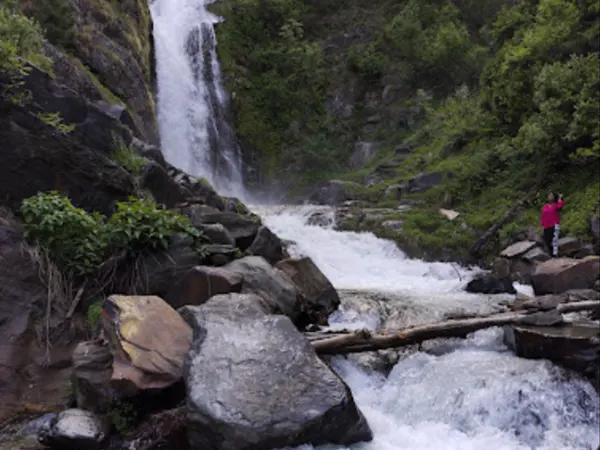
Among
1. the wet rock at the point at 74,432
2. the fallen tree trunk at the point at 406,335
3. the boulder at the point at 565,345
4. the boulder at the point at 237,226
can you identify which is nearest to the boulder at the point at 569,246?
the fallen tree trunk at the point at 406,335

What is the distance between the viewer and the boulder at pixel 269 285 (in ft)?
28.4

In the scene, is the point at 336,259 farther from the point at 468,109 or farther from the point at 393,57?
the point at 393,57

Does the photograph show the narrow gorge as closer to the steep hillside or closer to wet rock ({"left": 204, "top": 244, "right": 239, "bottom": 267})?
wet rock ({"left": 204, "top": 244, "right": 239, "bottom": 267})

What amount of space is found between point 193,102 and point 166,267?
18.1m

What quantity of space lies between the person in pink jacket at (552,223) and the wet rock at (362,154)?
1346 centimetres

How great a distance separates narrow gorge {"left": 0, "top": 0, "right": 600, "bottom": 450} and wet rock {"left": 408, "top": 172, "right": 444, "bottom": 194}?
8 centimetres

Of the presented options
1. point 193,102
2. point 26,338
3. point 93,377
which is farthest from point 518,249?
point 193,102

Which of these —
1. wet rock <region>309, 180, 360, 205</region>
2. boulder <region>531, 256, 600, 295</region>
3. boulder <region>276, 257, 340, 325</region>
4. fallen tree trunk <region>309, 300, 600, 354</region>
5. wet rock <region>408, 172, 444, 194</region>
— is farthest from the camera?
wet rock <region>309, 180, 360, 205</region>

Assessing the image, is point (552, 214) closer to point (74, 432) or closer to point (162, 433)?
point (162, 433)

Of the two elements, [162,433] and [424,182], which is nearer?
[162,433]

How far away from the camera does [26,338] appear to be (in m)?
6.87

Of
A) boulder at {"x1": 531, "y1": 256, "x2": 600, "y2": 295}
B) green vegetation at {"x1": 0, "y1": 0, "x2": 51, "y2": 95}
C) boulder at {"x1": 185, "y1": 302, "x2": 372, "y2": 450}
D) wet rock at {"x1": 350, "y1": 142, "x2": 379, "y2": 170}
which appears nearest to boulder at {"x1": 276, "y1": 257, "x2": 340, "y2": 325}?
boulder at {"x1": 185, "y1": 302, "x2": 372, "y2": 450}

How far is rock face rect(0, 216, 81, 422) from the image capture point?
252 inches

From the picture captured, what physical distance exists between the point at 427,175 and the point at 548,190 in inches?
191
